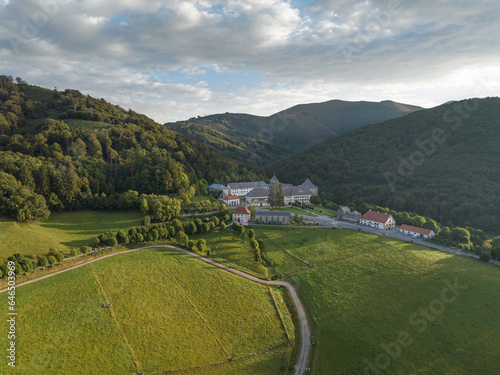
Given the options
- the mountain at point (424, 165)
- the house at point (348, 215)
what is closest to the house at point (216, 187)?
the house at point (348, 215)

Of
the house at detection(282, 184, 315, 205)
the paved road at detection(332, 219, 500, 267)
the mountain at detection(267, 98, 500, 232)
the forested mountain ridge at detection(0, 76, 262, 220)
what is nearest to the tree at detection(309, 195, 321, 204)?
the house at detection(282, 184, 315, 205)

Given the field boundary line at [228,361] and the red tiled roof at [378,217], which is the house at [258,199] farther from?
the field boundary line at [228,361]

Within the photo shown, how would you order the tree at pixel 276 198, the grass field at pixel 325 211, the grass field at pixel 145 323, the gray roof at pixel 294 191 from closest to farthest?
the grass field at pixel 145 323 < the tree at pixel 276 198 < the grass field at pixel 325 211 < the gray roof at pixel 294 191

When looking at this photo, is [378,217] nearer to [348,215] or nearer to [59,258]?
[348,215]

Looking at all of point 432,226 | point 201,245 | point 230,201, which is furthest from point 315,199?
point 201,245

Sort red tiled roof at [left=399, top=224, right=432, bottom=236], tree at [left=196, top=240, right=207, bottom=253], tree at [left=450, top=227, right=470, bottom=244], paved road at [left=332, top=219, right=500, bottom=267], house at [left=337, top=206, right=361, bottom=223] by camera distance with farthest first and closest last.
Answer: house at [left=337, top=206, right=361, bottom=223]
red tiled roof at [left=399, top=224, right=432, bottom=236]
tree at [left=450, top=227, right=470, bottom=244]
paved road at [left=332, top=219, right=500, bottom=267]
tree at [left=196, top=240, right=207, bottom=253]

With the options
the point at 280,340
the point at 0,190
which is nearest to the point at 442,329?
the point at 280,340

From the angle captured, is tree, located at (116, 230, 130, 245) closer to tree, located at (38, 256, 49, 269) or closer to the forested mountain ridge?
tree, located at (38, 256, 49, 269)
